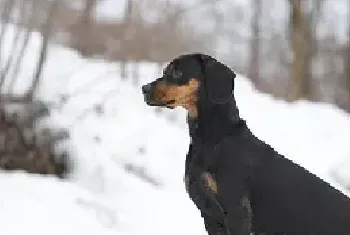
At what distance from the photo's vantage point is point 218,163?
157 inches

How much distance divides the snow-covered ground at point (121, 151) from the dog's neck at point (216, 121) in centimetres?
251

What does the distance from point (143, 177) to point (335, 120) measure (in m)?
3.46

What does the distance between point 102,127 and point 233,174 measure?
17.4 feet

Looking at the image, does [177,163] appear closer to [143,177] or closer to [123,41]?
[143,177]

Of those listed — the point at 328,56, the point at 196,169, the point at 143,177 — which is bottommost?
the point at 196,169

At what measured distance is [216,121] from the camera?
13.5 ft

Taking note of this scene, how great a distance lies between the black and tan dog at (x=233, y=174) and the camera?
13.1 ft

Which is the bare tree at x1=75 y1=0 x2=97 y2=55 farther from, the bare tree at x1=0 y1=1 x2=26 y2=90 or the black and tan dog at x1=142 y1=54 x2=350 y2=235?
the black and tan dog at x1=142 y1=54 x2=350 y2=235

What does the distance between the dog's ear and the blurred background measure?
2688 millimetres

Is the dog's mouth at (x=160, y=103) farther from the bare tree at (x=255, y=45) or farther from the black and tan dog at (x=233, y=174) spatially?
the bare tree at (x=255, y=45)

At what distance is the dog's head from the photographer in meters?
4.05

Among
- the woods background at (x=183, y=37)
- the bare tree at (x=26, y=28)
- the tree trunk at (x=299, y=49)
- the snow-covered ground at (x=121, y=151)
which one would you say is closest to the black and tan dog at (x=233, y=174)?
the snow-covered ground at (x=121, y=151)

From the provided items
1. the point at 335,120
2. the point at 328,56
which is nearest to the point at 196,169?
the point at 335,120

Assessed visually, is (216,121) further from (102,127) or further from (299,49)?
(299,49)
